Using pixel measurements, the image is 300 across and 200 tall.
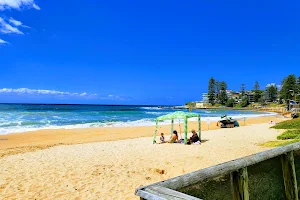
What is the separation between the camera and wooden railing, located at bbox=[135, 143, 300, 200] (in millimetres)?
1823

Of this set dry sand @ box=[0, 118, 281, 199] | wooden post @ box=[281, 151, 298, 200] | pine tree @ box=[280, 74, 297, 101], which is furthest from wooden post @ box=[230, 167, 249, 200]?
pine tree @ box=[280, 74, 297, 101]

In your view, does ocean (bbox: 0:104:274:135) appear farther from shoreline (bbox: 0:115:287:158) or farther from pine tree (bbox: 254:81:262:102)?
pine tree (bbox: 254:81:262:102)

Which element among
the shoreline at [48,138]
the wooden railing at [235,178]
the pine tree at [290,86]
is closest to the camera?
the wooden railing at [235,178]

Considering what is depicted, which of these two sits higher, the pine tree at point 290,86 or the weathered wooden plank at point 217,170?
the pine tree at point 290,86

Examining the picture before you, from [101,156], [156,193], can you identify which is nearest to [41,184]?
[101,156]

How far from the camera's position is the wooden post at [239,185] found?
2.59 meters

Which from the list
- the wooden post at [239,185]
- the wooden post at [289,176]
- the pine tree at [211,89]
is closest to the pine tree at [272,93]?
the pine tree at [211,89]

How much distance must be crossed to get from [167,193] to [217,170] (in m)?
0.81

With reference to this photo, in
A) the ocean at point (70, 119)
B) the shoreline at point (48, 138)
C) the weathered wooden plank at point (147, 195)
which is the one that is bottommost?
the shoreline at point (48, 138)

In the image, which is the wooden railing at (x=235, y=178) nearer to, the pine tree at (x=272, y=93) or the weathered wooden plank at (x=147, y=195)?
the weathered wooden plank at (x=147, y=195)

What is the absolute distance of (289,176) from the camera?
3.28 m

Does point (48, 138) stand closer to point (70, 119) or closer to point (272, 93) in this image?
point (70, 119)

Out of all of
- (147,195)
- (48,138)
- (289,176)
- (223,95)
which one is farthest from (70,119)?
(223,95)

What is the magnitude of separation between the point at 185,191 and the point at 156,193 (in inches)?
16.4
